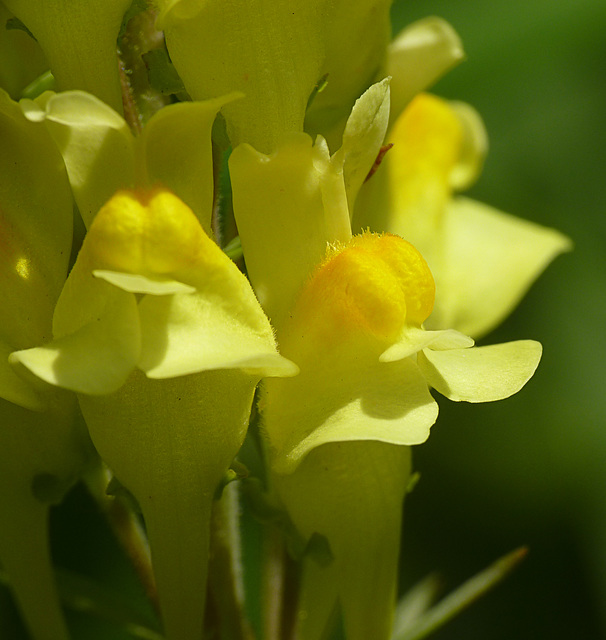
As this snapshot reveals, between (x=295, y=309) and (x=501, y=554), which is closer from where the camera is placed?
(x=295, y=309)

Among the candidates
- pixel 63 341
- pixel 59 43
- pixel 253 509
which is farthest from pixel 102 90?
pixel 253 509

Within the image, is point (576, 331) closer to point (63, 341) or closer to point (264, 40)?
point (264, 40)

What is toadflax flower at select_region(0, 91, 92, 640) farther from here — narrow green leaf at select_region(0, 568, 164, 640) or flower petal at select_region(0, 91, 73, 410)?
narrow green leaf at select_region(0, 568, 164, 640)

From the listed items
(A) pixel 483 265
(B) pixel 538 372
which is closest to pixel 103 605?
(A) pixel 483 265

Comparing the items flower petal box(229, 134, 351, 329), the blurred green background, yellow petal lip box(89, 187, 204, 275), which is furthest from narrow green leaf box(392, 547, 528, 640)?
the blurred green background

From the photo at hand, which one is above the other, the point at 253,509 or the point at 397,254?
the point at 397,254

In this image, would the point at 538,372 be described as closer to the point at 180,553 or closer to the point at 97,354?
the point at 180,553
